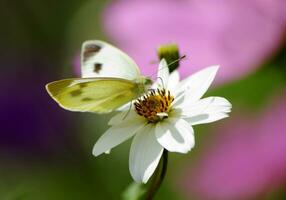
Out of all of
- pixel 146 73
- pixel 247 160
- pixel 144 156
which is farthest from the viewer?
pixel 146 73

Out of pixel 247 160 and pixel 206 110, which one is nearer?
pixel 206 110

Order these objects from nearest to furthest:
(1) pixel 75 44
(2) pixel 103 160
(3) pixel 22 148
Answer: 1. (2) pixel 103 160
2. (3) pixel 22 148
3. (1) pixel 75 44

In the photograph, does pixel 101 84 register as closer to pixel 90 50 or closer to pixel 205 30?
pixel 90 50

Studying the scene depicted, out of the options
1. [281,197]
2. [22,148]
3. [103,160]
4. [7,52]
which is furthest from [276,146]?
[7,52]

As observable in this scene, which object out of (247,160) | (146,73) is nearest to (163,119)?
(247,160)

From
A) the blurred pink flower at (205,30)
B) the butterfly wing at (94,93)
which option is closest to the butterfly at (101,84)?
the butterfly wing at (94,93)

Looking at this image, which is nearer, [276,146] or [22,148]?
[276,146]

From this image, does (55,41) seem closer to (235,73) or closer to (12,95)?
(12,95)

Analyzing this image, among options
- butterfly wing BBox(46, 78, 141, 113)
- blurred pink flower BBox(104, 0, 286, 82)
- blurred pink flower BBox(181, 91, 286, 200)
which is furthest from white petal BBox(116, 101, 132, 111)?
blurred pink flower BBox(104, 0, 286, 82)

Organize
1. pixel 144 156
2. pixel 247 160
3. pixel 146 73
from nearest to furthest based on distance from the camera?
pixel 144 156 < pixel 247 160 < pixel 146 73
